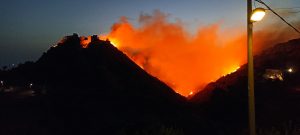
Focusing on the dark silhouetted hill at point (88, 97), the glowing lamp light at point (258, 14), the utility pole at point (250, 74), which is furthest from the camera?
the dark silhouetted hill at point (88, 97)

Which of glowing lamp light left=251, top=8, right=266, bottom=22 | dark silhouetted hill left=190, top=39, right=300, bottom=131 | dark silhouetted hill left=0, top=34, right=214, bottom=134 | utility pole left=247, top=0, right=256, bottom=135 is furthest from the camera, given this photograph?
dark silhouetted hill left=190, top=39, right=300, bottom=131

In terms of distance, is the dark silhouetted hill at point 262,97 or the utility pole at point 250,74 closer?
the utility pole at point 250,74

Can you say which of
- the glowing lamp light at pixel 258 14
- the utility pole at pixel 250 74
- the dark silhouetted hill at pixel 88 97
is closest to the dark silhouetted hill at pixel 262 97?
the dark silhouetted hill at pixel 88 97

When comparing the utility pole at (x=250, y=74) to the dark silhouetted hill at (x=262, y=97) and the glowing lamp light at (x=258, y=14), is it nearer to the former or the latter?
the glowing lamp light at (x=258, y=14)

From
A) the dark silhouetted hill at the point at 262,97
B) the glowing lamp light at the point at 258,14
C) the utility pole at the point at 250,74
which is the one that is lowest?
the utility pole at the point at 250,74

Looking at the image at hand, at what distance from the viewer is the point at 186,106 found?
49219 mm

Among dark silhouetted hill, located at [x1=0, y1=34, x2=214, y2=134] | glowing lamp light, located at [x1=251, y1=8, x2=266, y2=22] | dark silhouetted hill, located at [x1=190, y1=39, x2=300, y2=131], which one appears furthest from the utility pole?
dark silhouetted hill, located at [x1=190, y1=39, x2=300, y2=131]

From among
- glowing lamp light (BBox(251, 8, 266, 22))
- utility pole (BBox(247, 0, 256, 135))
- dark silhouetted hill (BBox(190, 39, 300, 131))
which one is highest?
dark silhouetted hill (BBox(190, 39, 300, 131))

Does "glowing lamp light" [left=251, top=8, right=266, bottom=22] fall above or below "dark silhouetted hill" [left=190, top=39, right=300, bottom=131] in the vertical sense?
below

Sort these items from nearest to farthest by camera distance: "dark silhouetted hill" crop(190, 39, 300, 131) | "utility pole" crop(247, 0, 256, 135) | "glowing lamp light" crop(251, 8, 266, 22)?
"glowing lamp light" crop(251, 8, 266, 22), "utility pole" crop(247, 0, 256, 135), "dark silhouetted hill" crop(190, 39, 300, 131)

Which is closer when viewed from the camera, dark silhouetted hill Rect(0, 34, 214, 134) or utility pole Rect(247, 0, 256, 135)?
utility pole Rect(247, 0, 256, 135)

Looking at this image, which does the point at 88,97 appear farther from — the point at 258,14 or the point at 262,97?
the point at 258,14

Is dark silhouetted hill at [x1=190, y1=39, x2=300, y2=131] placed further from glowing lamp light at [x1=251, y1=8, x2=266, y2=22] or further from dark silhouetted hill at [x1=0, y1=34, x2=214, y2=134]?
glowing lamp light at [x1=251, y1=8, x2=266, y2=22]

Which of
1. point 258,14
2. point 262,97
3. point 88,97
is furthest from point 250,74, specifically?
point 262,97
